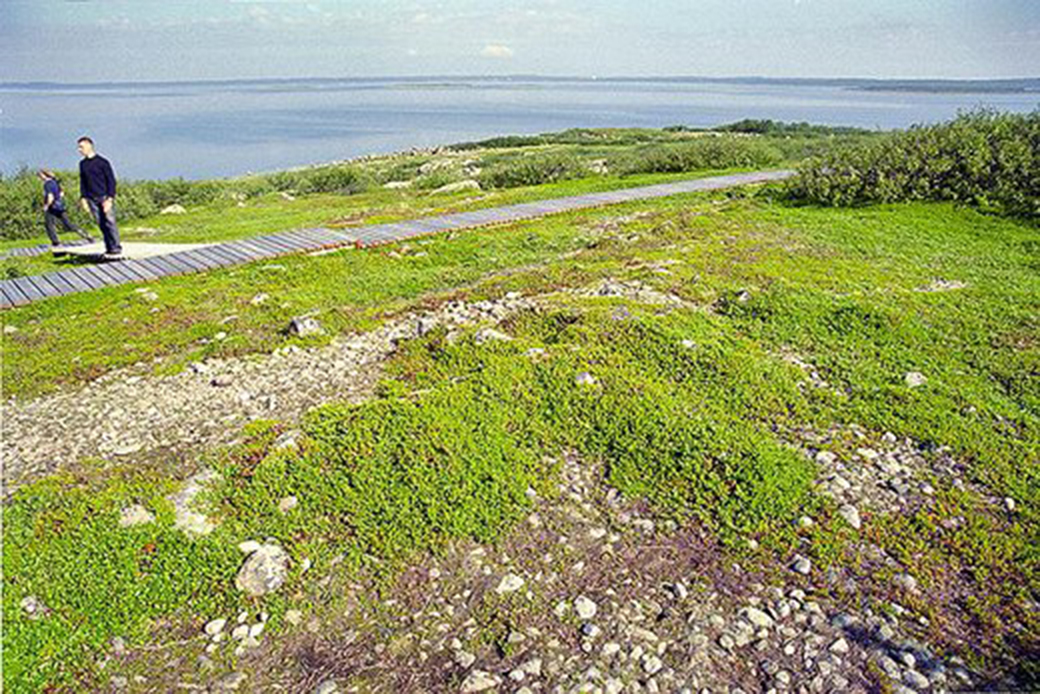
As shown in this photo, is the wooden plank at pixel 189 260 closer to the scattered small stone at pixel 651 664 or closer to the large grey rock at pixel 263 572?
the large grey rock at pixel 263 572

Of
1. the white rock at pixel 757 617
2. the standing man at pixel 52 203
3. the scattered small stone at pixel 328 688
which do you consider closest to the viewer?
the scattered small stone at pixel 328 688

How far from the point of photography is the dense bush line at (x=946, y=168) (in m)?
18.6

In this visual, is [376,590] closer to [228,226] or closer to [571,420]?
[571,420]

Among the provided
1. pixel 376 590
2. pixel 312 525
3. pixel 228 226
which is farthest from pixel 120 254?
pixel 376 590

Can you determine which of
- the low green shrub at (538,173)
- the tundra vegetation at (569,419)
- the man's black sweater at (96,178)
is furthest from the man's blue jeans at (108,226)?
the low green shrub at (538,173)

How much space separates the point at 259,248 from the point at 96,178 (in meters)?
3.78

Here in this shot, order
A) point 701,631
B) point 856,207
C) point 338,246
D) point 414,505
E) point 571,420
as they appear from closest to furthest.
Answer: point 701,631, point 414,505, point 571,420, point 338,246, point 856,207

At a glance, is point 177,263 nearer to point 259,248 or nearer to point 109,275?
point 109,275

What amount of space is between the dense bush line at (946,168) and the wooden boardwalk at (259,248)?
19.1ft

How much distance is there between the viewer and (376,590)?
211 inches

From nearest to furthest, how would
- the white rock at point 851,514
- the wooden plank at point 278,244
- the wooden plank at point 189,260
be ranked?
1. the white rock at point 851,514
2. the wooden plank at point 189,260
3. the wooden plank at point 278,244

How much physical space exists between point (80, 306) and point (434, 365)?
7.99 metres

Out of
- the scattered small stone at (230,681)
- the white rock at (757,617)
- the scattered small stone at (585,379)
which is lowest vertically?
the white rock at (757,617)

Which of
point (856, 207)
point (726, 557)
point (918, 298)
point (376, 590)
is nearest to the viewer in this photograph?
point (376, 590)
